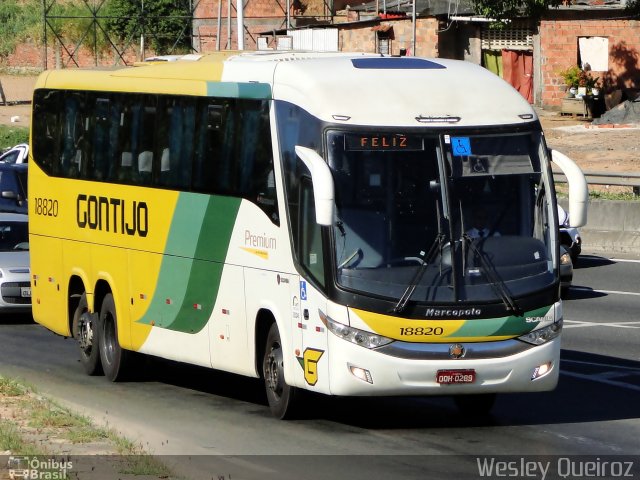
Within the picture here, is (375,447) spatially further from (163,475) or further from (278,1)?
(278,1)

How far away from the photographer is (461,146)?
11.9 meters

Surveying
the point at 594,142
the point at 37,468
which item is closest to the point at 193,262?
the point at 37,468

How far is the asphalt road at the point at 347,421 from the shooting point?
423 inches

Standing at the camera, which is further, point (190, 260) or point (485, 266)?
point (190, 260)

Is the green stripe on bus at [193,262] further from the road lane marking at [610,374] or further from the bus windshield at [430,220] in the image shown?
the road lane marking at [610,374]

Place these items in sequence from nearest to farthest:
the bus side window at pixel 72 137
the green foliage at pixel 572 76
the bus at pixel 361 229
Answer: the bus at pixel 361 229 → the bus side window at pixel 72 137 → the green foliage at pixel 572 76

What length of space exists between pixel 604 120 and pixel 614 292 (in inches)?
1176

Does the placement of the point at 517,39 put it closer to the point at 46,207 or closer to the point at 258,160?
the point at 46,207

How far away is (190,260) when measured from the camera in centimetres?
1418

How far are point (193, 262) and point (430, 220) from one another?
10.7 ft

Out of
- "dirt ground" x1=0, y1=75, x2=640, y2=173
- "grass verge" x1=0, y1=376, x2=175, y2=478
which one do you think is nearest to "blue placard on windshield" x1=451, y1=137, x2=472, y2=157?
"grass verge" x1=0, y1=376, x2=175, y2=478

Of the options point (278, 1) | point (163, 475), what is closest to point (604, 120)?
point (278, 1)

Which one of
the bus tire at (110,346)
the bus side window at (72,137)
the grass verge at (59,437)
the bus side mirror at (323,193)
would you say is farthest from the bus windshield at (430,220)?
the bus side window at (72,137)

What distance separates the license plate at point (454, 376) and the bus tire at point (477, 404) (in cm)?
138
